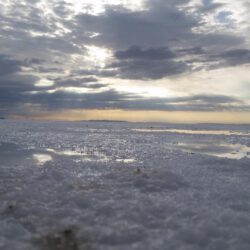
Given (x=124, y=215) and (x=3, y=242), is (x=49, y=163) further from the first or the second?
(x=3, y=242)

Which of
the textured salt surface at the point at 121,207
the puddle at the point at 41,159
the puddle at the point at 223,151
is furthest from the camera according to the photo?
the puddle at the point at 223,151

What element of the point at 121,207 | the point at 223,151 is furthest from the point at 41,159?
the point at 223,151

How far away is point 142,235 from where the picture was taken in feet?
24.8

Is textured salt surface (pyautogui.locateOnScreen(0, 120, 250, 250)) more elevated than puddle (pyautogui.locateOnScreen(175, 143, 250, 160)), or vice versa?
puddle (pyautogui.locateOnScreen(175, 143, 250, 160))

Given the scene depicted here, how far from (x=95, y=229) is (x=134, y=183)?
5036mm

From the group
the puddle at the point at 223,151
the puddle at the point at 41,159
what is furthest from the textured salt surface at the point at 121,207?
the puddle at the point at 223,151

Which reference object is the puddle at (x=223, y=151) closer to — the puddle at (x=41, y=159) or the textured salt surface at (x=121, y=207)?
the textured salt surface at (x=121, y=207)

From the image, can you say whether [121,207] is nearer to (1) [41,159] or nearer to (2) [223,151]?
(1) [41,159]

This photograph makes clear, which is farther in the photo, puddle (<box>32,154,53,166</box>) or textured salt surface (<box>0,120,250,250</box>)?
puddle (<box>32,154,53,166</box>)

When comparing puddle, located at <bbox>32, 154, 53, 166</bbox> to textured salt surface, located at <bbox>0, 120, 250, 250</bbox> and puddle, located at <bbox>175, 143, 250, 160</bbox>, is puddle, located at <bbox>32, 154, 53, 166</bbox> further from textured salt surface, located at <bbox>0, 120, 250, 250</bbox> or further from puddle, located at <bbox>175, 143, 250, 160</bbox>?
puddle, located at <bbox>175, 143, 250, 160</bbox>

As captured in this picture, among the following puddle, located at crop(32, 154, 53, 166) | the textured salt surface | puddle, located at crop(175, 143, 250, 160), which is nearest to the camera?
the textured salt surface

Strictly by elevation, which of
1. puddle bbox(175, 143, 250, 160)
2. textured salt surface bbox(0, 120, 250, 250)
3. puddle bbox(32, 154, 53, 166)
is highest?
puddle bbox(175, 143, 250, 160)

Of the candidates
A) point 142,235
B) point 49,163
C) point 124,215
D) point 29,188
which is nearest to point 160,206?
point 124,215

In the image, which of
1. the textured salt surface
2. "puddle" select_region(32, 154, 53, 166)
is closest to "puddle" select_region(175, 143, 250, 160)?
the textured salt surface
